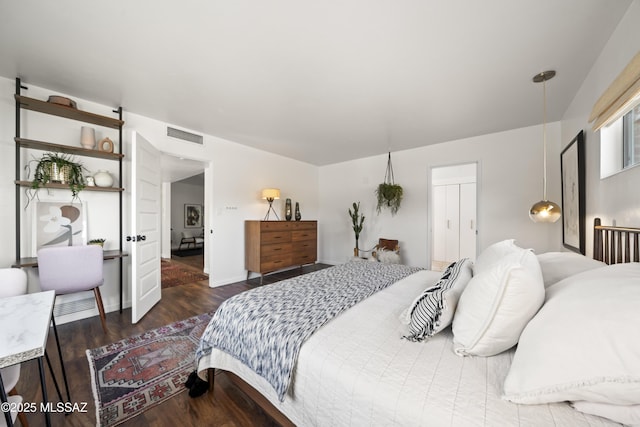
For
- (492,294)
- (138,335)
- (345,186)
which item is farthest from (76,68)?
(345,186)

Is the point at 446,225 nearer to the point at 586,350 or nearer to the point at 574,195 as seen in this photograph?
the point at 574,195

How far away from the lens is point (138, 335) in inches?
86.4

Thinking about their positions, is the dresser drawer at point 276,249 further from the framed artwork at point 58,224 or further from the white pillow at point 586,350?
the white pillow at point 586,350

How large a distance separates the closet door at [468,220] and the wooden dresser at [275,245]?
135 inches

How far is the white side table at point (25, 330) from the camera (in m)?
0.75

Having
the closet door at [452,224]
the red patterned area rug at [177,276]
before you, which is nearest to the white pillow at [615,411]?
the red patterned area rug at [177,276]

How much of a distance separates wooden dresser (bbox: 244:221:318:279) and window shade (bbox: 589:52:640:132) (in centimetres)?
369

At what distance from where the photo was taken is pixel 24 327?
0.92m

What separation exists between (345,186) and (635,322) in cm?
471

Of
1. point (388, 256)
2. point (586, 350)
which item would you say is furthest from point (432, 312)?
point (388, 256)

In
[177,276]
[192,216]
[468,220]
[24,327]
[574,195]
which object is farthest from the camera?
[192,216]

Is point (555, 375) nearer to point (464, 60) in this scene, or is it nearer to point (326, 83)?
point (464, 60)

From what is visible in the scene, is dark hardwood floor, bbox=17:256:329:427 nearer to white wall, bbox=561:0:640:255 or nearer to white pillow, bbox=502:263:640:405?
white pillow, bbox=502:263:640:405

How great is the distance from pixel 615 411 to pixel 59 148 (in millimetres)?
3946
